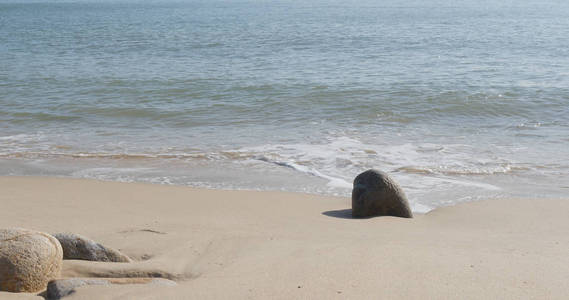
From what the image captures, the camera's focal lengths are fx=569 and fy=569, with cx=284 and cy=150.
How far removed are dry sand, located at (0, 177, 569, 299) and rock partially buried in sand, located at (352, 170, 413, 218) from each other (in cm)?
16

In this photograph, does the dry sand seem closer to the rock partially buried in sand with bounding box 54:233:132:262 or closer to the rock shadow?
the rock shadow

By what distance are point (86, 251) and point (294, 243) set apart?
1596mm

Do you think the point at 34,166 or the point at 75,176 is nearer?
the point at 75,176

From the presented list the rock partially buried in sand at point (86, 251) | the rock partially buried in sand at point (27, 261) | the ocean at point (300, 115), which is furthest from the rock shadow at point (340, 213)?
the rock partially buried in sand at point (27, 261)

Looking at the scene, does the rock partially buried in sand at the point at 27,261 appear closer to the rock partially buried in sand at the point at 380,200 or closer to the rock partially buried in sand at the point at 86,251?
the rock partially buried in sand at the point at 86,251

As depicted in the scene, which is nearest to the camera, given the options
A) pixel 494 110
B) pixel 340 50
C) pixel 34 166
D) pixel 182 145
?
pixel 34 166

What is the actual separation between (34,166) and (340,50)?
54.9 feet

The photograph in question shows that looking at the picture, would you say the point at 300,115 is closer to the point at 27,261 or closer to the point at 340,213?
the point at 340,213

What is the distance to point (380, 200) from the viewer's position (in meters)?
5.91

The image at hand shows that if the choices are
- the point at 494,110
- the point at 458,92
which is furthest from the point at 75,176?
the point at 458,92

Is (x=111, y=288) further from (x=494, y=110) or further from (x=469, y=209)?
(x=494, y=110)

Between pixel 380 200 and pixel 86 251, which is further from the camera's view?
pixel 380 200

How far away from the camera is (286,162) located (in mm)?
8602

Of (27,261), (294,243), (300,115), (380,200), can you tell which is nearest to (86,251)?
(27,261)
